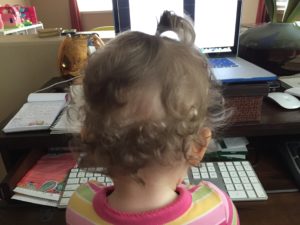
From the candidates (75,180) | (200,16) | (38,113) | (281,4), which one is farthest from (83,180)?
(281,4)

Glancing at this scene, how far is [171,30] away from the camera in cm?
46

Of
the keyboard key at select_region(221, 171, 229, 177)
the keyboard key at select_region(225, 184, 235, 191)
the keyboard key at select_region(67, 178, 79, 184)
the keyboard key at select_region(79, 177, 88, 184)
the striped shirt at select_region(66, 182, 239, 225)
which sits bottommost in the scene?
the keyboard key at select_region(225, 184, 235, 191)

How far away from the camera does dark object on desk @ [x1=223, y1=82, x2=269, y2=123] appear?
64 centimetres

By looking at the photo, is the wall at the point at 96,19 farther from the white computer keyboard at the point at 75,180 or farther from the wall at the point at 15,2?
the white computer keyboard at the point at 75,180

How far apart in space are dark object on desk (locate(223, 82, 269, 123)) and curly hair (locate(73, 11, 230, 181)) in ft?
0.81

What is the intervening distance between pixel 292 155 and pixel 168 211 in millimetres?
441

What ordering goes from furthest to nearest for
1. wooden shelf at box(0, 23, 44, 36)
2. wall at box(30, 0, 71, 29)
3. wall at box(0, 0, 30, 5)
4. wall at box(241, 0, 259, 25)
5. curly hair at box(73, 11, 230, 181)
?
wall at box(30, 0, 71, 29) < wall at box(241, 0, 259, 25) < wall at box(0, 0, 30, 5) < wooden shelf at box(0, 23, 44, 36) < curly hair at box(73, 11, 230, 181)

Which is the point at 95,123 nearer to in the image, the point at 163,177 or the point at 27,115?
the point at 163,177

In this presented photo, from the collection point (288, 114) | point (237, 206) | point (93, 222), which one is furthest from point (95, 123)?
point (288, 114)

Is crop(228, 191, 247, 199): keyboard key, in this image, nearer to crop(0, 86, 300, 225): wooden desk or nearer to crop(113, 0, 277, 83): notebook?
crop(0, 86, 300, 225): wooden desk

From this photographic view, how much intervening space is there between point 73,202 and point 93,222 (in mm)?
67

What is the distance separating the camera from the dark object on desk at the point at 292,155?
692 mm

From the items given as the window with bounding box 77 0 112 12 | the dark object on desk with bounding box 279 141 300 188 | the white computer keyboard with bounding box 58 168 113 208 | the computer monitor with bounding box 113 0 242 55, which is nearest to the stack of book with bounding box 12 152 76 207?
the white computer keyboard with bounding box 58 168 113 208

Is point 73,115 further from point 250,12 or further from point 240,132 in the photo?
point 250,12
